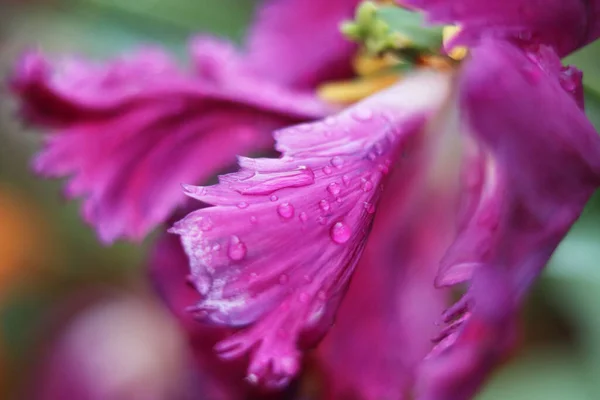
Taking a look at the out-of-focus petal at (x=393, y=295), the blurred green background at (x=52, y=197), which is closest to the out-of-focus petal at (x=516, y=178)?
the out-of-focus petal at (x=393, y=295)

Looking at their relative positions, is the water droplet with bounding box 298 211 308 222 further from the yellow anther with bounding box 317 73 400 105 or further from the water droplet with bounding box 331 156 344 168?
the yellow anther with bounding box 317 73 400 105

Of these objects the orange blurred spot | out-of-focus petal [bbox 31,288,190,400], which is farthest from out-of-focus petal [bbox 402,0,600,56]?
the orange blurred spot

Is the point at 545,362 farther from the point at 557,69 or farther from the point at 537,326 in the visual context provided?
the point at 557,69

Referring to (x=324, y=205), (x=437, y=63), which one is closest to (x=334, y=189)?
(x=324, y=205)

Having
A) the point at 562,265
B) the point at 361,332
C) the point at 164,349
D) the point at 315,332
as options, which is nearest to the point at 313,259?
the point at 315,332

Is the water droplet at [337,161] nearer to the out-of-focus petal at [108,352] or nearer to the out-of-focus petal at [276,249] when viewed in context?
the out-of-focus petal at [276,249]
